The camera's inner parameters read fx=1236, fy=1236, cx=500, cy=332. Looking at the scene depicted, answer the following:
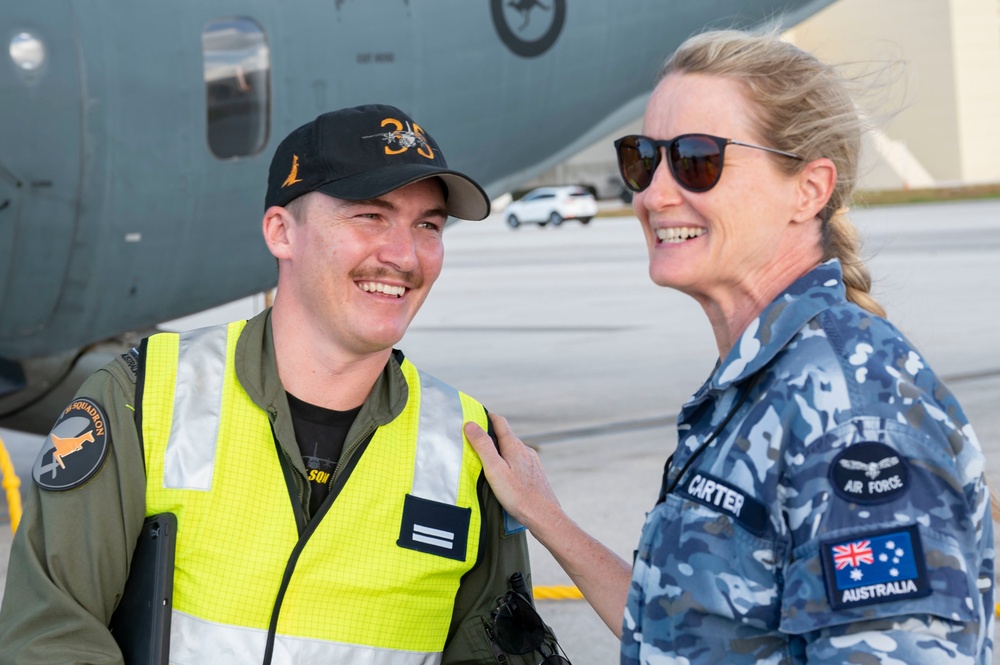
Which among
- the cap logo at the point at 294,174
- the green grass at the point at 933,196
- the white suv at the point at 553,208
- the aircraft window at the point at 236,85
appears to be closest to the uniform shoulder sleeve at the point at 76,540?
the cap logo at the point at 294,174

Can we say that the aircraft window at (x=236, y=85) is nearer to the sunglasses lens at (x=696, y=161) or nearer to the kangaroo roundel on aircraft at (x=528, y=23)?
the kangaroo roundel on aircraft at (x=528, y=23)

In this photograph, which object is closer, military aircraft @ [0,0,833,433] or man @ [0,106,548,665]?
man @ [0,106,548,665]

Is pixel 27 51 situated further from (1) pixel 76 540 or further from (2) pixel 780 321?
(2) pixel 780 321

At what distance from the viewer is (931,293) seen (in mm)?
17391

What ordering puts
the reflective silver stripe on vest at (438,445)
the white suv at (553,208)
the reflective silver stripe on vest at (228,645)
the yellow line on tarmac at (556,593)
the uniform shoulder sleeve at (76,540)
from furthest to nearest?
the white suv at (553,208) < the yellow line on tarmac at (556,593) < the reflective silver stripe on vest at (438,445) < the reflective silver stripe on vest at (228,645) < the uniform shoulder sleeve at (76,540)

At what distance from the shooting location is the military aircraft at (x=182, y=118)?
20.5 ft

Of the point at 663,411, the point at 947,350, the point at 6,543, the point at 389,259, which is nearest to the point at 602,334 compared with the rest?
the point at 947,350

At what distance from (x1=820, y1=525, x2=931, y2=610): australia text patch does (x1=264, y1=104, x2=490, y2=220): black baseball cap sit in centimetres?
136

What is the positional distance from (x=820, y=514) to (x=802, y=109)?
706 millimetres

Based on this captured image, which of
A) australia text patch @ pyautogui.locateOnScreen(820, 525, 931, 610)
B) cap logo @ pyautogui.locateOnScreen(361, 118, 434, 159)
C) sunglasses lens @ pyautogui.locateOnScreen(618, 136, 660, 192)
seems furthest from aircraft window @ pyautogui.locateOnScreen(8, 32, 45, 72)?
australia text patch @ pyautogui.locateOnScreen(820, 525, 931, 610)

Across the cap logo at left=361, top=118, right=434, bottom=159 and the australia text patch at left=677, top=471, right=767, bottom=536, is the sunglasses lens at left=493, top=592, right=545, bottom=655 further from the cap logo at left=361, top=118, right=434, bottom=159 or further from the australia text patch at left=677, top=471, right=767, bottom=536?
the cap logo at left=361, top=118, right=434, bottom=159

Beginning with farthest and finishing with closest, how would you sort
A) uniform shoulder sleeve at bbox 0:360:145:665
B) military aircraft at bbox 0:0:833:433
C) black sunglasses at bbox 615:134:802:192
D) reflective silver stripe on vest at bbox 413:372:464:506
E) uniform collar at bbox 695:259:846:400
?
military aircraft at bbox 0:0:833:433 → reflective silver stripe on vest at bbox 413:372:464:506 → uniform shoulder sleeve at bbox 0:360:145:665 → black sunglasses at bbox 615:134:802:192 → uniform collar at bbox 695:259:846:400

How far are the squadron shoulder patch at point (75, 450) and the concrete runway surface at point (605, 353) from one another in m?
1.58

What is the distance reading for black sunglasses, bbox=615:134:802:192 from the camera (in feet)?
6.73
